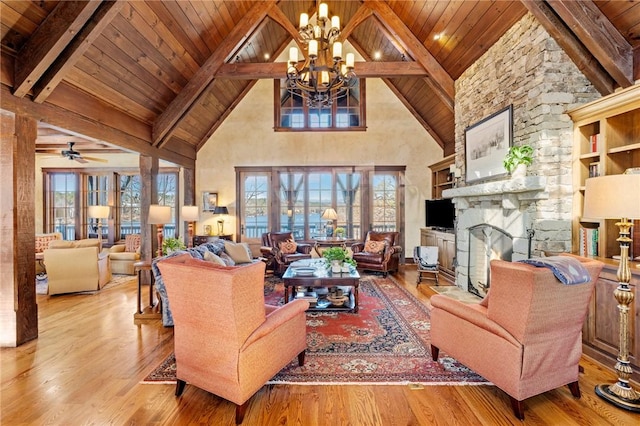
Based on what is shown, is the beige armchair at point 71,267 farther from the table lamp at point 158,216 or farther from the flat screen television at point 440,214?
the flat screen television at point 440,214

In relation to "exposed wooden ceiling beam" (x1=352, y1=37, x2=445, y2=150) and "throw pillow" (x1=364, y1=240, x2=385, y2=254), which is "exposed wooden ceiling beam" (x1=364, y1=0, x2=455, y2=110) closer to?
"exposed wooden ceiling beam" (x1=352, y1=37, x2=445, y2=150)

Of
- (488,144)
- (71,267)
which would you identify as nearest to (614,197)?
(488,144)

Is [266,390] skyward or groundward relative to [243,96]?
groundward

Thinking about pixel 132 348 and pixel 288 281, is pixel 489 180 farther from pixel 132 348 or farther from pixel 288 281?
pixel 132 348

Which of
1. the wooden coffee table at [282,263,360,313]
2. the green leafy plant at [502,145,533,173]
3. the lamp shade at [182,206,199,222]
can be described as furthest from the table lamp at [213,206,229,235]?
the green leafy plant at [502,145,533,173]

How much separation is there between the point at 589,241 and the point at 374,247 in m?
3.71

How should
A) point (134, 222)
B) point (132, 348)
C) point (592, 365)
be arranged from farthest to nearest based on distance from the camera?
1. point (134, 222)
2. point (132, 348)
3. point (592, 365)

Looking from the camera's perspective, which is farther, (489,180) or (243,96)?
(243,96)

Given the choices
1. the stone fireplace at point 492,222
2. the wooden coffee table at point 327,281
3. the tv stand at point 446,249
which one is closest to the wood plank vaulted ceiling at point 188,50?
the stone fireplace at point 492,222

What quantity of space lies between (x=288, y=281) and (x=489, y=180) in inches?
121

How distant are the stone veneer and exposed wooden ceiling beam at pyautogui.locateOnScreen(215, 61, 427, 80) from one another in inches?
51.8

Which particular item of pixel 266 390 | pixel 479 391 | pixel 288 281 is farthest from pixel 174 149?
pixel 479 391

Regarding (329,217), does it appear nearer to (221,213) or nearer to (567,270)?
(221,213)

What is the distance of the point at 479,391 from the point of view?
2.21 metres
